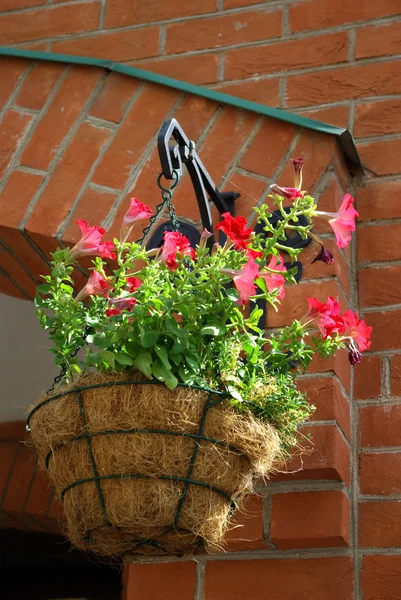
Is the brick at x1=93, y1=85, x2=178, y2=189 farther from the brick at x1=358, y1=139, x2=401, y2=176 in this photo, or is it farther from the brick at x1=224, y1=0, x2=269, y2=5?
the brick at x1=358, y1=139, x2=401, y2=176

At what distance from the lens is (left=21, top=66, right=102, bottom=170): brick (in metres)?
2.27

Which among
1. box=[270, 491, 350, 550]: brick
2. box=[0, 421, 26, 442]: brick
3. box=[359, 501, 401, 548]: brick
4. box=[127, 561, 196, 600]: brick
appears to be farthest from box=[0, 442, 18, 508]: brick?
box=[359, 501, 401, 548]: brick

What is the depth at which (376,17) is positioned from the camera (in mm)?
2254

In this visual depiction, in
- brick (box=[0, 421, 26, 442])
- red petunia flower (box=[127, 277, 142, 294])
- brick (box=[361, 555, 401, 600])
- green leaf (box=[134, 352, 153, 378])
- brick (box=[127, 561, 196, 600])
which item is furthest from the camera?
brick (box=[0, 421, 26, 442])

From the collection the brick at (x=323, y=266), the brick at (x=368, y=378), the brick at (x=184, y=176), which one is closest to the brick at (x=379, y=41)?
the brick at (x=184, y=176)

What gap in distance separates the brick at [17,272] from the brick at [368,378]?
2.75 feet

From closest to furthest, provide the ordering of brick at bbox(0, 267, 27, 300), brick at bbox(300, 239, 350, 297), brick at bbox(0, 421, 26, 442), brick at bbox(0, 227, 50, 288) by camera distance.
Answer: brick at bbox(300, 239, 350, 297), brick at bbox(0, 227, 50, 288), brick at bbox(0, 267, 27, 300), brick at bbox(0, 421, 26, 442)

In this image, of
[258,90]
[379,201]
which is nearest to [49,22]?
[258,90]

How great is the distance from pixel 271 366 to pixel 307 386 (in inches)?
12.8

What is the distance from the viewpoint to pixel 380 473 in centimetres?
189

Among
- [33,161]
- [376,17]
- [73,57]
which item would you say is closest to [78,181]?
[33,161]

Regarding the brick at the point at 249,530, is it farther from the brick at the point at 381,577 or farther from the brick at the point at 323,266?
the brick at the point at 323,266

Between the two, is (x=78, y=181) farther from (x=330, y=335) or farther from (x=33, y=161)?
(x=330, y=335)

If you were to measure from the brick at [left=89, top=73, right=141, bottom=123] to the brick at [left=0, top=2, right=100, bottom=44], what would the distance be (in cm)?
24
